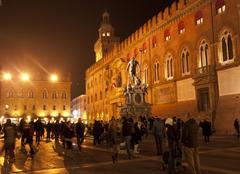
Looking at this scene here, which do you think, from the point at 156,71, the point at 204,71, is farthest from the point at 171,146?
the point at 156,71

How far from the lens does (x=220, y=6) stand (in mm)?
29688

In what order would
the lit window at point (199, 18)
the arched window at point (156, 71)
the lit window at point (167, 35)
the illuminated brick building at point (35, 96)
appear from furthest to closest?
the illuminated brick building at point (35, 96) → the arched window at point (156, 71) → the lit window at point (167, 35) → the lit window at point (199, 18)

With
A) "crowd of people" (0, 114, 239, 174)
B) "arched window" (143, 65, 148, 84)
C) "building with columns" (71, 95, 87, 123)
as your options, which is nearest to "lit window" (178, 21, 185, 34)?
"arched window" (143, 65, 148, 84)

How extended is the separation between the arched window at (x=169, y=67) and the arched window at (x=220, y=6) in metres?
9.10

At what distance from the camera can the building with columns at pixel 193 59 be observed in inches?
1110

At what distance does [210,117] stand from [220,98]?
1.91 m

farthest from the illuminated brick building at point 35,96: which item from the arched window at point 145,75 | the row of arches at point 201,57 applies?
the row of arches at point 201,57

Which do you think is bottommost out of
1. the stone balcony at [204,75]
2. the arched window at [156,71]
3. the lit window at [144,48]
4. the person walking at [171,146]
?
the person walking at [171,146]

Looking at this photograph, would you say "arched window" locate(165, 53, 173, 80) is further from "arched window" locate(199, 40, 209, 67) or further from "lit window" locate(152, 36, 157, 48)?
"arched window" locate(199, 40, 209, 67)

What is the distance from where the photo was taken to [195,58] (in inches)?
1296

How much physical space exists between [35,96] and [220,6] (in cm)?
5287

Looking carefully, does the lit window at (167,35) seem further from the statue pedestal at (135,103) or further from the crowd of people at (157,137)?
the crowd of people at (157,137)

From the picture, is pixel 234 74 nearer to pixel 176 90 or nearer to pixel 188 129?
pixel 176 90

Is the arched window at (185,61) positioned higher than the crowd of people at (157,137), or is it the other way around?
the arched window at (185,61)
